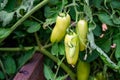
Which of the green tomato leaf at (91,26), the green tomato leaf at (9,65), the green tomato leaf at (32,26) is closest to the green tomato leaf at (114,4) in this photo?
the green tomato leaf at (91,26)

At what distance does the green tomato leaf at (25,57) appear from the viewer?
1096mm

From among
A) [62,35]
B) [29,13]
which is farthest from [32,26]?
[62,35]

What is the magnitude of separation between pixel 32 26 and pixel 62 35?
0.59 ft

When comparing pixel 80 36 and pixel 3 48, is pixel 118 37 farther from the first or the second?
pixel 3 48

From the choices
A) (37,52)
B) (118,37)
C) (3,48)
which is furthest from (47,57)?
(118,37)

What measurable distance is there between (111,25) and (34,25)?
246 mm

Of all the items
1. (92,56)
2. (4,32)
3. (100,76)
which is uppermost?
(4,32)

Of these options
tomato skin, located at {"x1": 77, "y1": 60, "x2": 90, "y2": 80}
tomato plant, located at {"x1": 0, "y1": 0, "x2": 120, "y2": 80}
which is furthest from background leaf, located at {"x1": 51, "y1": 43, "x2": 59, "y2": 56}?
tomato skin, located at {"x1": 77, "y1": 60, "x2": 90, "y2": 80}

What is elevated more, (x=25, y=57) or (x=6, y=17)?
(x=6, y=17)

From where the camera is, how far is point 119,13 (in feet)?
3.34

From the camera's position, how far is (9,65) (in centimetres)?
111

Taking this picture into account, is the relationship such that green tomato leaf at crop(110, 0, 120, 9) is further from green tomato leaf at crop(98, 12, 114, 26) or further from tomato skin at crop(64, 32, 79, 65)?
A: tomato skin at crop(64, 32, 79, 65)

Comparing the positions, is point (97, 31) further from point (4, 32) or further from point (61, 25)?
point (4, 32)

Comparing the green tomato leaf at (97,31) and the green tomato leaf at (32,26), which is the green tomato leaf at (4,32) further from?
the green tomato leaf at (97,31)
